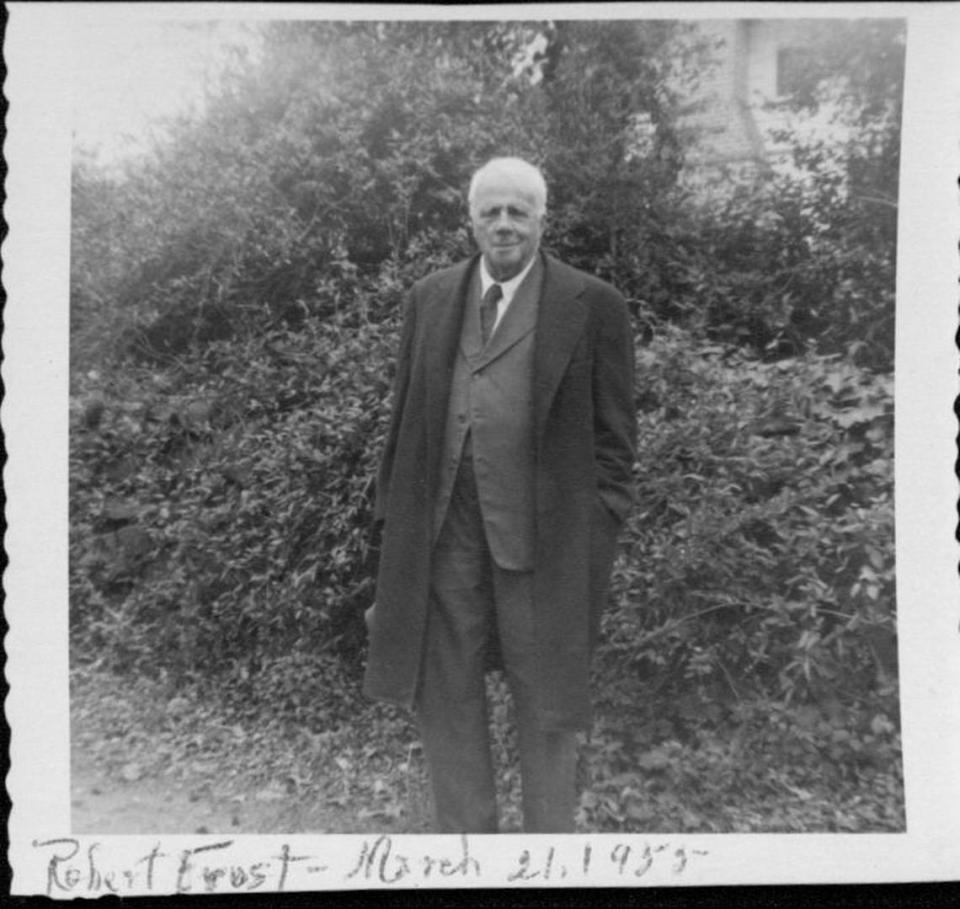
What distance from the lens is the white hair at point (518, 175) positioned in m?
2.75

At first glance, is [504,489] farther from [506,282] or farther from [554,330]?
[506,282]

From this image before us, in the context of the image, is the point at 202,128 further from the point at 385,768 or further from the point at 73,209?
the point at 385,768

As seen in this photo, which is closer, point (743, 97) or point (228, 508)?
point (743, 97)

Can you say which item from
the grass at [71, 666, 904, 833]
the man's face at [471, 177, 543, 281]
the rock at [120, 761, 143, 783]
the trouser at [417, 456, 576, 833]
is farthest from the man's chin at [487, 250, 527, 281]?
the rock at [120, 761, 143, 783]

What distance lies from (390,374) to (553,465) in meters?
0.52

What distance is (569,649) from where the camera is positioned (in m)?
2.76

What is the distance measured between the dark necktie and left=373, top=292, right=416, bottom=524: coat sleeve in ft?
0.64

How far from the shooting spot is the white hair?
2.75 m

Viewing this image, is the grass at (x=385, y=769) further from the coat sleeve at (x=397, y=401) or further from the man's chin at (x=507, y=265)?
the man's chin at (x=507, y=265)

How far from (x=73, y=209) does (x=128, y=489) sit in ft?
2.59

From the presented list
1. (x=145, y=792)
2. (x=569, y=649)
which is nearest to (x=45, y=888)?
(x=145, y=792)

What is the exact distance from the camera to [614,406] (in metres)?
2.76
